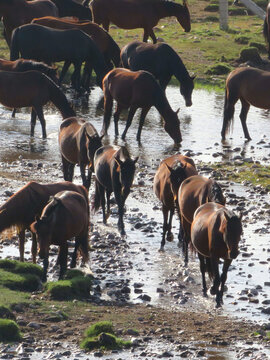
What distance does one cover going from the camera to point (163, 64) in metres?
20.2

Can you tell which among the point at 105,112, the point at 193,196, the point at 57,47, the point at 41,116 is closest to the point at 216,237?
the point at 193,196

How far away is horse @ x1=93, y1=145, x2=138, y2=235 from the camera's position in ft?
38.7

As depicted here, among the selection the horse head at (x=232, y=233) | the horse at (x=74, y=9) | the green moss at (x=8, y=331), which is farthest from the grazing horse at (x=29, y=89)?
the horse at (x=74, y=9)

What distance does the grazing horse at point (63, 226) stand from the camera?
378 inches

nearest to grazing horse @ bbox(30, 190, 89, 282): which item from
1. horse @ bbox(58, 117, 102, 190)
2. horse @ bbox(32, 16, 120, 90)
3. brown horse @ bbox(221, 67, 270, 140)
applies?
horse @ bbox(58, 117, 102, 190)

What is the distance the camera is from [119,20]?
82.8 ft

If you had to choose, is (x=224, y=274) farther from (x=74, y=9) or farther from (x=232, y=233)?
(x=74, y=9)

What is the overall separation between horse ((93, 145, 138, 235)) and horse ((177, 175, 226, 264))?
1138mm

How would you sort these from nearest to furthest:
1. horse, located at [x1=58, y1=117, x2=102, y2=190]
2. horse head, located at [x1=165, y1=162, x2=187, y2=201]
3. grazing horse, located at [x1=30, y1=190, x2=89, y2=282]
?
grazing horse, located at [x1=30, y1=190, x2=89, y2=282] → horse head, located at [x1=165, y1=162, x2=187, y2=201] → horse, located at [x1=58, y1=117, x2=102, y2=190]

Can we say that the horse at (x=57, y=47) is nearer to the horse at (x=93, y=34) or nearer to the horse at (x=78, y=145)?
the horse at (x=93, y=34)

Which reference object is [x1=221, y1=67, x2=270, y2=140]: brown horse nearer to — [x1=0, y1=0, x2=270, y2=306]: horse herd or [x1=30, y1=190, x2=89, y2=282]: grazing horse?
[x1=0, y1=0, x2=270, y2=306]: horse herd

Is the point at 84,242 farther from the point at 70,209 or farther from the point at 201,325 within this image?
the point at 201,325

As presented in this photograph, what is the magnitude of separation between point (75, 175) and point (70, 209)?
16.7 feet

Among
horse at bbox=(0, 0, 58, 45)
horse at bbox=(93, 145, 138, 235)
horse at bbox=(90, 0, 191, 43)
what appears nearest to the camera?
horse at bbox=(93, 145, 138, 235)
